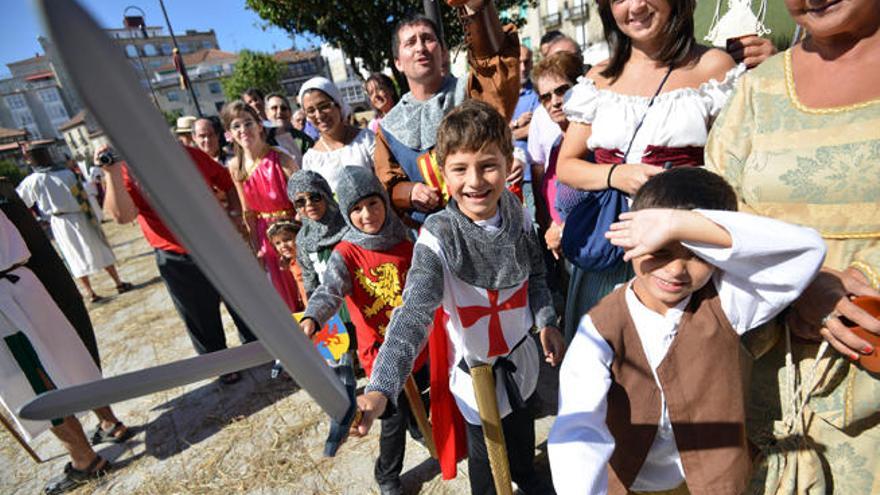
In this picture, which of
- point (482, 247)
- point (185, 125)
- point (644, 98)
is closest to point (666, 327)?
point (482, 247)

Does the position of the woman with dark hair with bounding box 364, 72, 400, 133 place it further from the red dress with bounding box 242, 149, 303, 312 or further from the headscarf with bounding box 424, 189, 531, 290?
the headscarf with bounding box 424, 189, 531, 290

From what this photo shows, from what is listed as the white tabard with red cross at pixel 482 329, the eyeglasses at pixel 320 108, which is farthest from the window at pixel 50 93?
the eyeglasses at pixel 320 108

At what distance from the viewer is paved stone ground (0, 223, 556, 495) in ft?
8.29

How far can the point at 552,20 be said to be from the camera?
1382 inches

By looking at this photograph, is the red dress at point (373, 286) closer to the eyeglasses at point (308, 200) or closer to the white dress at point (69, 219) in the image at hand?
the eyeglasses at point (308, 200)

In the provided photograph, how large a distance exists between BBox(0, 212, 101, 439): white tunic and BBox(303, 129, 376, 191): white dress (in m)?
1.78

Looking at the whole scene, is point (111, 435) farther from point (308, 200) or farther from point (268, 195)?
point (308, 200)

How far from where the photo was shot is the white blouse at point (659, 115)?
1.40 metres

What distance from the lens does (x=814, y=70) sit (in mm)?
1111

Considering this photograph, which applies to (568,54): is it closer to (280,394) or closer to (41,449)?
(280,394)

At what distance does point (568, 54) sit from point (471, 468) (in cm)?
239

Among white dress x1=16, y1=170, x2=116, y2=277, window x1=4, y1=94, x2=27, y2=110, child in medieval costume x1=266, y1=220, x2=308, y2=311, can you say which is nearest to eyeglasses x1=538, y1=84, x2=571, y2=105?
child in medieval costume x1=266, y1=220, x2=308, y2=311

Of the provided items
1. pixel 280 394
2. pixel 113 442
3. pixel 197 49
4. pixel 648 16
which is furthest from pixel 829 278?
pixel 197 49

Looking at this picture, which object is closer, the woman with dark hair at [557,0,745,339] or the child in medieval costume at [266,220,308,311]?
the woman with dark hair at [557,0,745,339]
